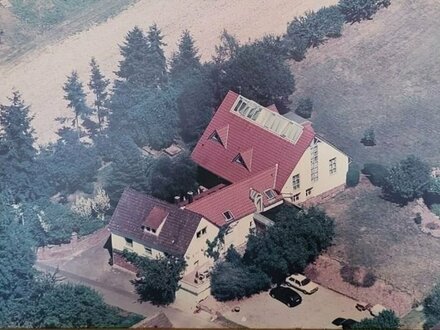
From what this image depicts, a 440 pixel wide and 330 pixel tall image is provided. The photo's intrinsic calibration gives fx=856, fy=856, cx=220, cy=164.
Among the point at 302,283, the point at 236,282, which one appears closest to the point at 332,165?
the point at 302,283

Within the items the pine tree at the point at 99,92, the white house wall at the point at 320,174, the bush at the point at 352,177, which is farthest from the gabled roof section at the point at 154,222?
the pine tree at the point at 99,92

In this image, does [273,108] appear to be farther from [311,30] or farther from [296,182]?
[311,30]

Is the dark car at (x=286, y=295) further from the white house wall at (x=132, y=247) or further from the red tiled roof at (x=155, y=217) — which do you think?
the red tiled roof at (x=155, y=217)

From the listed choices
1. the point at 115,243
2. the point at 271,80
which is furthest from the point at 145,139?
the point at 115,243

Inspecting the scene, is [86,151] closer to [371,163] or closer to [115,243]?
[115,243]

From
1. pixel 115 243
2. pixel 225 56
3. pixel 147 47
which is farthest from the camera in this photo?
pixel 225 56

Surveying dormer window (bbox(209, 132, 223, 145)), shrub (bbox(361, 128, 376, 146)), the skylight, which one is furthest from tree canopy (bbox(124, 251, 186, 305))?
shrub (bbox(361, 128, 376, 146))
